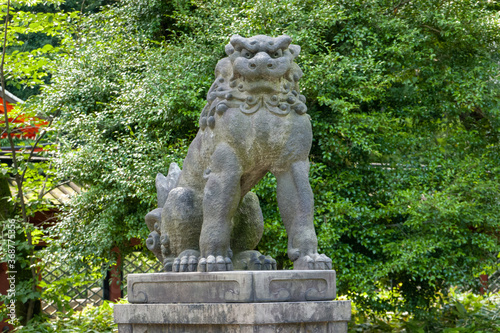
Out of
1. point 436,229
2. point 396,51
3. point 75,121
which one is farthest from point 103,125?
point 436,229

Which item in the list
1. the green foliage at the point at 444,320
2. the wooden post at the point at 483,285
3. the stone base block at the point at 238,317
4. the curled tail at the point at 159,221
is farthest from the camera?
the wooden post at the point at 483,285

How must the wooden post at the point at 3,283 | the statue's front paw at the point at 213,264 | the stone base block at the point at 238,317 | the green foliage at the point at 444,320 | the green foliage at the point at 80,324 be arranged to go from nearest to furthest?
the stone base block at the point at 238,317 → the statue's front paw at the point at 213,264 → the green foliage at the point at 444,320 → the green foliage at the point at 80,324 → the wooden post at the point at 3,283

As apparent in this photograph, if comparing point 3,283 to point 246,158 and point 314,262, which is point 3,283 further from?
point 314,262

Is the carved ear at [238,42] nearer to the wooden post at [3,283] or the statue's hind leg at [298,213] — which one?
the statue's hind leg at [298,213]

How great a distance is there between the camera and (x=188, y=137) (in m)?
7.96

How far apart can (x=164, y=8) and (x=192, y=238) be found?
6.16 m

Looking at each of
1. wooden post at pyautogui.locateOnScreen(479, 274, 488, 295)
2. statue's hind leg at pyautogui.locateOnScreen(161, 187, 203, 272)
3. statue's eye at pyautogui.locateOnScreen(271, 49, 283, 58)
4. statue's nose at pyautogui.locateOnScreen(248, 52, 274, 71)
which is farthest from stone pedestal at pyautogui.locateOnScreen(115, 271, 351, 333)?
wooden post at pyautogui.locateOnScreen(479, 274, 488, 295)

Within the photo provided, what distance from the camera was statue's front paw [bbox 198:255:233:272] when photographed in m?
3.33

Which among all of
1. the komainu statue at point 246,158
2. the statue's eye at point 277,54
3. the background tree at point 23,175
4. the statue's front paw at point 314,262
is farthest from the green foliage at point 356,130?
the statue's eye at point 277,54

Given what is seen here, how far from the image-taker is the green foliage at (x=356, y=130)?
7004mm

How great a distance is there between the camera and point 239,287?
125 inches

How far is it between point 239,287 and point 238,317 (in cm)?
16

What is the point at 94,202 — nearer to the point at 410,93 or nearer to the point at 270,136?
the point at 410,93

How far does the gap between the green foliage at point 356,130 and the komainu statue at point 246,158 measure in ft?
10.1
